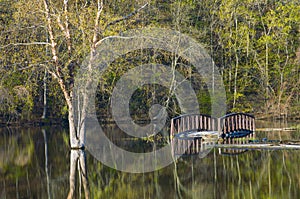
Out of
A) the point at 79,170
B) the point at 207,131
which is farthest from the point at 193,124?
the point at 79,170

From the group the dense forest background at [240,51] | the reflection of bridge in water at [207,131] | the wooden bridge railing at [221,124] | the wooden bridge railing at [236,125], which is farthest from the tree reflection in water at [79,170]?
the dense forest background at [240,51]

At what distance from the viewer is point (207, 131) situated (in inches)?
1238

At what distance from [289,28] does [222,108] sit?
28.7 ft

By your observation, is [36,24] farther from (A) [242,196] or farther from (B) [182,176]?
(A) [242,196]

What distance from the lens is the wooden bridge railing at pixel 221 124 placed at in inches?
1183

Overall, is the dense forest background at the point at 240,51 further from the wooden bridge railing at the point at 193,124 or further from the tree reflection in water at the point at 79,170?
the tree reflection in water at the point at 79,170

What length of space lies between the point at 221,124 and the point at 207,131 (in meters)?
2.02

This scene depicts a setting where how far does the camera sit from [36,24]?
82.3 feet

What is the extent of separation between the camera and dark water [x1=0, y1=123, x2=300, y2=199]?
51.9 feet

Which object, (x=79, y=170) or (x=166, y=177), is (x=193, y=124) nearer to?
(x=79, y=170)

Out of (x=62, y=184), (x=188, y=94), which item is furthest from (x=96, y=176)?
(x=188, y=94)

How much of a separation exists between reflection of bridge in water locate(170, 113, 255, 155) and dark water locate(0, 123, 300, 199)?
97.3 inches

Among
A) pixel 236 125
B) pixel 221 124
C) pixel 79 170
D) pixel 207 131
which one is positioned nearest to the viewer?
pixel 79 170

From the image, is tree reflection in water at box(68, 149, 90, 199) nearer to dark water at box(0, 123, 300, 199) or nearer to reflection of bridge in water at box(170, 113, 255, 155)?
dark water at box(0, 123, 300, 199)
